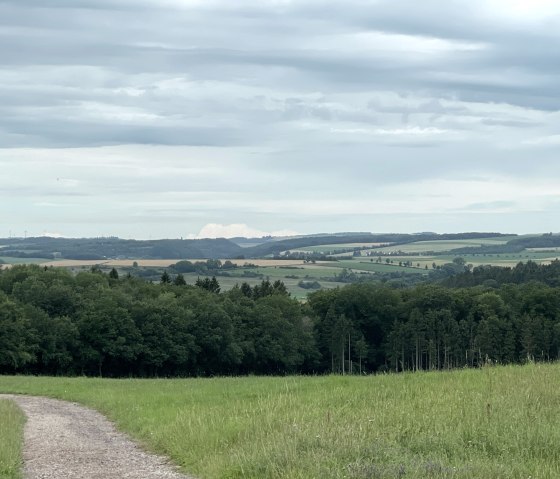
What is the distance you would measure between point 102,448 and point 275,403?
14.0ft

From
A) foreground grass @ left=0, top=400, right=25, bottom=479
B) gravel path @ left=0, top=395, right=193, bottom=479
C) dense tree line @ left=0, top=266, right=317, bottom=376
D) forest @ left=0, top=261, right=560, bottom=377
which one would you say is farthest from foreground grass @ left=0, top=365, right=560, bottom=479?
dense tree line @ left=0, top=266, right=317, bottom=376

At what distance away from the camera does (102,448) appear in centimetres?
1719

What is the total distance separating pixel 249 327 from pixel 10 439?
7980 cm

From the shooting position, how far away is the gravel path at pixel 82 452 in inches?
565

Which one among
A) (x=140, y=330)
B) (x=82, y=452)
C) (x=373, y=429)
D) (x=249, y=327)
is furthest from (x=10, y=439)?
(x=249, y=327)

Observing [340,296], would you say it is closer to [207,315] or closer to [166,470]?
[207,315]

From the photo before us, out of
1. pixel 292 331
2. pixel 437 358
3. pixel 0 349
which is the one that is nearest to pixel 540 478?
pixel 0 349

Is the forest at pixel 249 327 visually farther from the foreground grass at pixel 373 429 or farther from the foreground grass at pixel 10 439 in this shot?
the foreground grass at pixel 10 439

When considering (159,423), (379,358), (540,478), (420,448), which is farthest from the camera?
(379,358)

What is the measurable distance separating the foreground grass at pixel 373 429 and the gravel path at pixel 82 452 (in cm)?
50

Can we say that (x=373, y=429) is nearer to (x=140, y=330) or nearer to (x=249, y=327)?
(x=140, y=330)

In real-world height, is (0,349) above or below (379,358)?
above


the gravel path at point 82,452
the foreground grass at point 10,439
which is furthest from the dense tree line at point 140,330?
the gravel path at point 82,452

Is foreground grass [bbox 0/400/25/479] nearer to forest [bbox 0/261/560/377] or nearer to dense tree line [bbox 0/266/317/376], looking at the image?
dense tree line [bbox 0/266/317/376]
